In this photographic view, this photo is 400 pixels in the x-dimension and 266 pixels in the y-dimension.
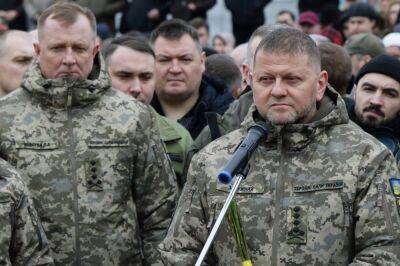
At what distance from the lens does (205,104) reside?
8.81 meters

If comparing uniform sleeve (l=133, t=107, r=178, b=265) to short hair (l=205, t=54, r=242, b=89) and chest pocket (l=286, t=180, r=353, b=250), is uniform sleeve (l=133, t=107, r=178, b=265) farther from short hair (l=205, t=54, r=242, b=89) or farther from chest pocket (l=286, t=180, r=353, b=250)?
short hair (l=205, t=54, r=242, b=89)

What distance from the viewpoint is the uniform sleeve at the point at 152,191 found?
712 centimetres

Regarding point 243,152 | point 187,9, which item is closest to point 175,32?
point 243,152

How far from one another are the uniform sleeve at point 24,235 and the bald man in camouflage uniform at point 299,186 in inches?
26.8

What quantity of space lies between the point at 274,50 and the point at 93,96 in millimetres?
1489

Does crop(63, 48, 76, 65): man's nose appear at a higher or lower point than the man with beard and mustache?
higher

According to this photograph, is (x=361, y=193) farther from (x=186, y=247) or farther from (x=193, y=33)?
(x=193, y=33)

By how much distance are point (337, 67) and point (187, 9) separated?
26.9ft

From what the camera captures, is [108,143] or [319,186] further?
[108,143]

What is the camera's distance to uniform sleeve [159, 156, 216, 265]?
6.00 metres

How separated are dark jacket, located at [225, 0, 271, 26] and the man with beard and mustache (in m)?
8.00

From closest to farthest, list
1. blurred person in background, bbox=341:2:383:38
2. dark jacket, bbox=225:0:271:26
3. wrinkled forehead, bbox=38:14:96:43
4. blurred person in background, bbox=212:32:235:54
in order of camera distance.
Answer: wrinkled forehead, bbox=38:14:96:43 → blurred person in background, bbox=341:2:383:38 → dark jacket, bbox=225:0:271:26 → blurred person in background, bbox=212:32:235:54

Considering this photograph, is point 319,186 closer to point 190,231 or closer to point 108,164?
point 190,231

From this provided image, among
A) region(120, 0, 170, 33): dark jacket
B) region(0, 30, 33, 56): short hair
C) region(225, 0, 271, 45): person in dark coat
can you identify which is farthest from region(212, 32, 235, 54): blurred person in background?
region(0, 30, 33, 56): short hair
